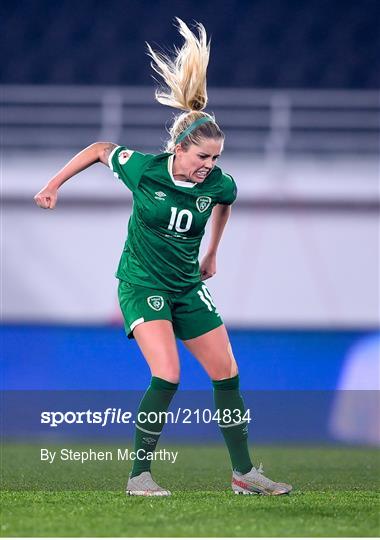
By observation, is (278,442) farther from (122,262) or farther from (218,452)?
(122,262)

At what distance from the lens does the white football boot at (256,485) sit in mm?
3926

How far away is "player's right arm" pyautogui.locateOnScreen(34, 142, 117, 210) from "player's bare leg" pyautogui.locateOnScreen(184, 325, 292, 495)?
2.21 feet

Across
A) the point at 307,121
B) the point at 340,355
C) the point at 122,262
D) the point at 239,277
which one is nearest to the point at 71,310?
the point at 239,277

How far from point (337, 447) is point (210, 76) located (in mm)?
6508

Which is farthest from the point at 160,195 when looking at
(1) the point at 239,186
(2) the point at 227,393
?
(1) the point at 239,186

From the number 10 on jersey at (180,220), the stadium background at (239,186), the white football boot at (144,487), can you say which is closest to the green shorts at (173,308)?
the number 10 on jersey at (180,220)

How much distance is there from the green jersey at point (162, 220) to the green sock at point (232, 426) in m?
0.37

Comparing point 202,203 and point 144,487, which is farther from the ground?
point 202,203

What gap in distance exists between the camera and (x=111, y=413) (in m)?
7.59

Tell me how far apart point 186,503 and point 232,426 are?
432 millimetres

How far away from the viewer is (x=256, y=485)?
395cm

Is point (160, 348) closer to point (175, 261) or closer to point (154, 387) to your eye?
point (154, 387)

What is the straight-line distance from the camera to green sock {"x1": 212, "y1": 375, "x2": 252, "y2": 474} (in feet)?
13.1

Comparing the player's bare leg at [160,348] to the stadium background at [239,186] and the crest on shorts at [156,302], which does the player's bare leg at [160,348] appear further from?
the stadium background at [239,186]
